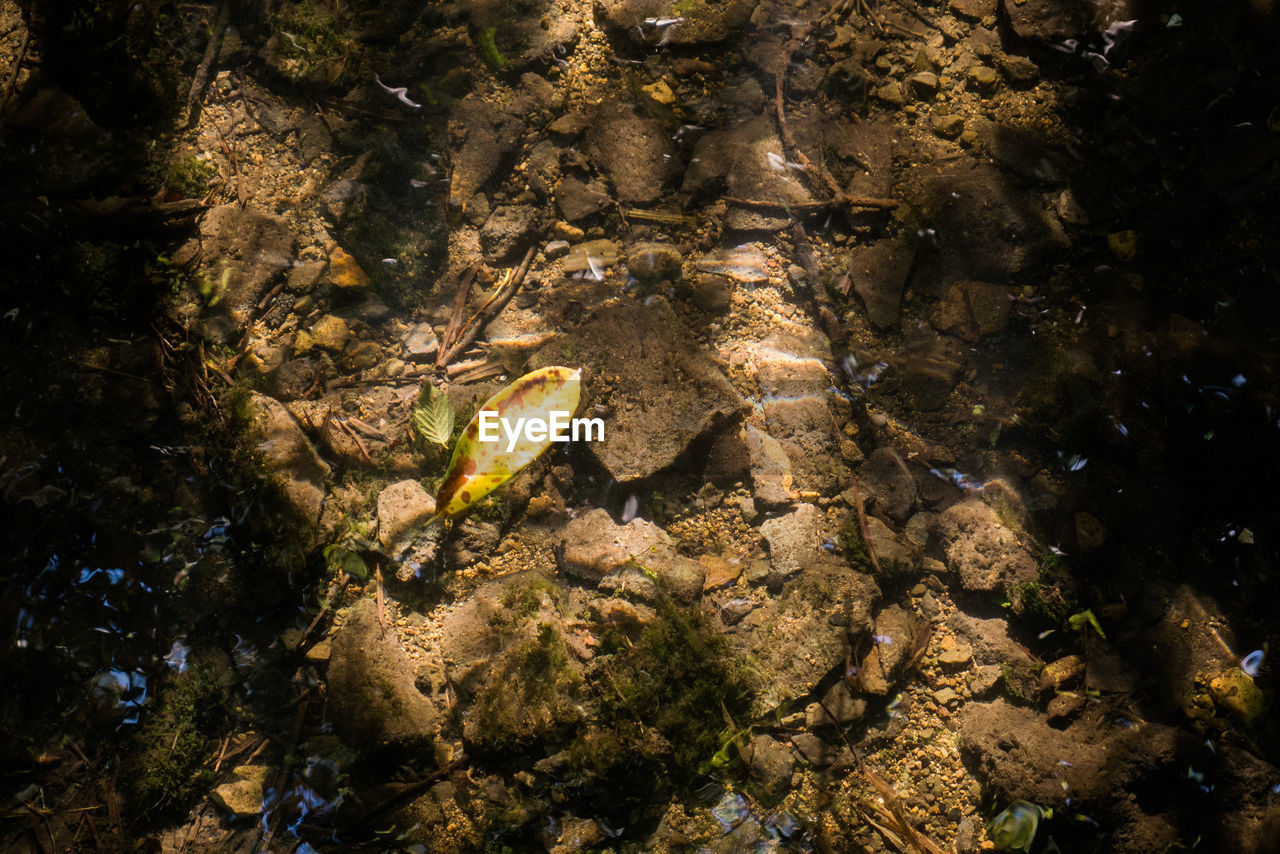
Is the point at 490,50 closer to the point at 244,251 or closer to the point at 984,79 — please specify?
the point at 244,251

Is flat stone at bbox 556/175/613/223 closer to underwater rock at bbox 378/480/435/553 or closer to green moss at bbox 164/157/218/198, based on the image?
underwater rock at bbox 378/480/435/553

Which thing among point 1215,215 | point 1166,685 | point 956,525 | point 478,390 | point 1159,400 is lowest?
point 1166,685

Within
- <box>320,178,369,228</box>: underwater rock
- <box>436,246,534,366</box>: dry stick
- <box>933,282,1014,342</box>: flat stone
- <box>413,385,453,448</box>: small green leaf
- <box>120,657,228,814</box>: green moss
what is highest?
<box>320,178,369,228</box>: underwater rock

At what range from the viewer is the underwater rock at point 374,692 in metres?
2.16

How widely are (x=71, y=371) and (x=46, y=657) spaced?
0.97 m

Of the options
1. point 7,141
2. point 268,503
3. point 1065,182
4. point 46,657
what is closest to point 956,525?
point 1065,182

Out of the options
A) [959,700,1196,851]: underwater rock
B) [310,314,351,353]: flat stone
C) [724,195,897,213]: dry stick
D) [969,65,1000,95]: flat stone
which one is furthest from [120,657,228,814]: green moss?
[969,65,1000,95]: flat stone

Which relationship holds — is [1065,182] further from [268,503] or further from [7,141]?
[7,141]

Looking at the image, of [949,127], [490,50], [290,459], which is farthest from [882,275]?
[290,459]

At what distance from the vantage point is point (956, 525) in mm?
2535

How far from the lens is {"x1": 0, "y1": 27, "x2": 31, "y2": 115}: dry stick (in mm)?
2429

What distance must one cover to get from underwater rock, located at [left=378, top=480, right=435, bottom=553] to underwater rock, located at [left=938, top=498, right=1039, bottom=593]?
201 cm

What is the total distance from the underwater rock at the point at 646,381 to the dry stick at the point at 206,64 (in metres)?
1.96

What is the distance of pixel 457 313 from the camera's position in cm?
283
